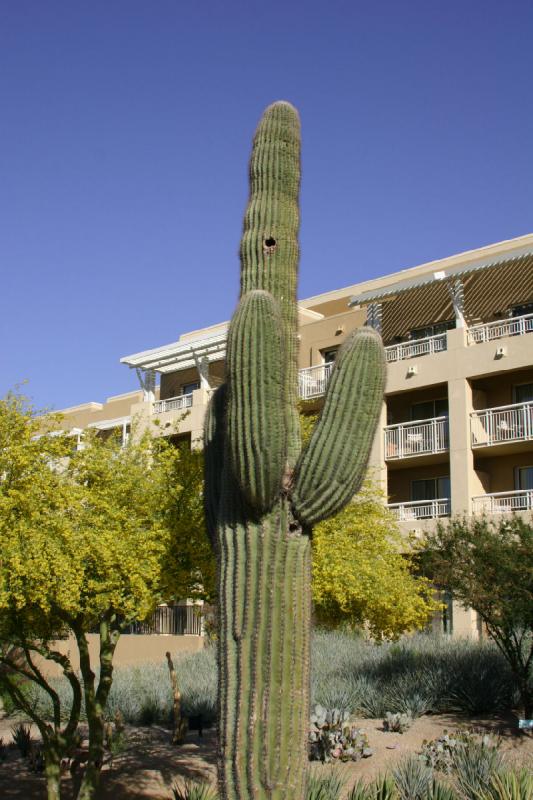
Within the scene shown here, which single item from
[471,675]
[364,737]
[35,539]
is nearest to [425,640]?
[471,675]

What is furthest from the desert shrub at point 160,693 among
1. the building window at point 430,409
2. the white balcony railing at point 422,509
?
the building window at point 430,409

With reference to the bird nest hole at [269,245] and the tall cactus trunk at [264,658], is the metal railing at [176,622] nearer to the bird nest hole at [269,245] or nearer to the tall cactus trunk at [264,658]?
the bird nest hole at [269,245]

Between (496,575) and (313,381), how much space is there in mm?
15767

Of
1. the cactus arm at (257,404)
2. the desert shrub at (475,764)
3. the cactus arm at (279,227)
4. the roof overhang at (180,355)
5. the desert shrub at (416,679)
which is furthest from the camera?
the roof overhang at (180,355)

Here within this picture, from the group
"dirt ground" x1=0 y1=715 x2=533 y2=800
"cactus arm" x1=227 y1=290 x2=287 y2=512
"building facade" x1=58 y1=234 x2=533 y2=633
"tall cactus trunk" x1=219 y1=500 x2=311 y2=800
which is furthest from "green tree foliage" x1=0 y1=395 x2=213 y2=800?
"building facade" x1=58 y1=234 x2=533 y2=633

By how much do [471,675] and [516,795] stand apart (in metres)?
7.86

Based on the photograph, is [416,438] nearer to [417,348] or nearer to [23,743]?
[417,348]

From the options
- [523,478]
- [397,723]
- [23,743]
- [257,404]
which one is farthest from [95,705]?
[523,478]

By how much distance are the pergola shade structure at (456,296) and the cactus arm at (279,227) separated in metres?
16.3

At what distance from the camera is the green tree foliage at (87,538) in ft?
35.0

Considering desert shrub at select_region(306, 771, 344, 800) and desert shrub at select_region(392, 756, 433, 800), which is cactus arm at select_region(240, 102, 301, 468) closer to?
desert shrub at select_region(306, 771, 344, 800)

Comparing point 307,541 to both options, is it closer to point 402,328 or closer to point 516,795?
point 516,795

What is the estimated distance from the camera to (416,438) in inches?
1091

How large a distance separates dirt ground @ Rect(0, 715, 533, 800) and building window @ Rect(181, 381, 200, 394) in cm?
2047
